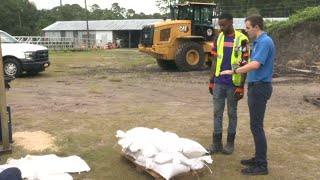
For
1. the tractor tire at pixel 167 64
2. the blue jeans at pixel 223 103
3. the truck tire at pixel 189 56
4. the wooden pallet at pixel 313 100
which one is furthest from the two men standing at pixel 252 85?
the tractor tire at pixel 167 64

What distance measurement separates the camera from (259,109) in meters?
5.20

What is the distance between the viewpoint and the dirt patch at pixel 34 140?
6.38 m

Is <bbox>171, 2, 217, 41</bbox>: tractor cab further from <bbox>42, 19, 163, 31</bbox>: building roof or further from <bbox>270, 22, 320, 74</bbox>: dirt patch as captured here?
<bbox>42, 19, 163, 31</bbox>: building roof

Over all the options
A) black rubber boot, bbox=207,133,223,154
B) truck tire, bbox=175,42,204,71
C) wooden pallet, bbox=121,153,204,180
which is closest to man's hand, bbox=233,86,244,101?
black rubber boot, bbox=207,133,223,154

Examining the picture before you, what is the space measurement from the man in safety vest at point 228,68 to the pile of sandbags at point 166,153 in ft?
3.08

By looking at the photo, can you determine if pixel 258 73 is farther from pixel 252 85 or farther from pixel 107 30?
pixel 107 30

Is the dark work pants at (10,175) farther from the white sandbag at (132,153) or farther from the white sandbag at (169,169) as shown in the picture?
the white sandbag at (132,153)

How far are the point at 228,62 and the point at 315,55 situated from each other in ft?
47.6

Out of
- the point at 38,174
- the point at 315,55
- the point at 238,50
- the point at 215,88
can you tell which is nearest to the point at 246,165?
A: the point at 215,88

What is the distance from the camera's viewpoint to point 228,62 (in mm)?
5891

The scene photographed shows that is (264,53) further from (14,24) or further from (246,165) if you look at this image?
(14,24)

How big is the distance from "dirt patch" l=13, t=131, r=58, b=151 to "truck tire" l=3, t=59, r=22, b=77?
27.3 ft

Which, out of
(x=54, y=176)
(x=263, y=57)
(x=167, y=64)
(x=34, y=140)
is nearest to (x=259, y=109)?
(x=263, y=57)

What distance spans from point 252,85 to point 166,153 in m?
1.32
